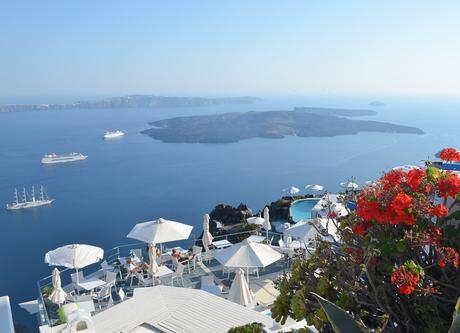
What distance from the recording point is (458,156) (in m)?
3.26

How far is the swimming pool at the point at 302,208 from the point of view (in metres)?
19.7

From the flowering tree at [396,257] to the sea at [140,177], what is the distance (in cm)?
500

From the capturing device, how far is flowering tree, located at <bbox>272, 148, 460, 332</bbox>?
277 centimetres

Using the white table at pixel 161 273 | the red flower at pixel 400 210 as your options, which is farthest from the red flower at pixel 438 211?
the white table at pixel 161 273

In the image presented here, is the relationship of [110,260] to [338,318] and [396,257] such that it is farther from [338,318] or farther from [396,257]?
[338,318]

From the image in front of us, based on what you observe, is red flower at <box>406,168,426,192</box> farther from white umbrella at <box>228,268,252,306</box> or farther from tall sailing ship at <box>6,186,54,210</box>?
tall sailing ship at <box>6,186,54,210</box>

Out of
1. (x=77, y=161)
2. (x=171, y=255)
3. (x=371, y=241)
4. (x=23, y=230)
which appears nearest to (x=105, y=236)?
(x=23, y=230)

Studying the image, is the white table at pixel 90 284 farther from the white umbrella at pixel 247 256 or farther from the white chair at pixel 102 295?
the white umbrella at pixel 247 256

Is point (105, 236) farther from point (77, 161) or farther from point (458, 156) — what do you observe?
point (77, 161)

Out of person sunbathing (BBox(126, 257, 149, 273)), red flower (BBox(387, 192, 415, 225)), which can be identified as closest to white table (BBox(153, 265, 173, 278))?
person sunbathing (BBox(126, 257, 149, 273))

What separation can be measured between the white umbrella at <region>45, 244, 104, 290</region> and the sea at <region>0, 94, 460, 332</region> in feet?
16.5

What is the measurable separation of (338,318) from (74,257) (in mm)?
7670

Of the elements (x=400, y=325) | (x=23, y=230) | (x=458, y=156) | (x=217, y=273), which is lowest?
(x=23, y=230)

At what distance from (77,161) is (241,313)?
62.7 m
